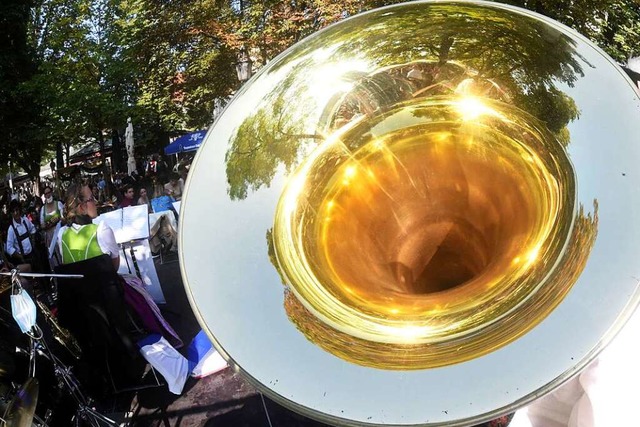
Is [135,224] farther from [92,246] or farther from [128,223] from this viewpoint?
[92,246]

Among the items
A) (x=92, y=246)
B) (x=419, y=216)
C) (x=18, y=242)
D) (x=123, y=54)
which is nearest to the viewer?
(x=419, y=216)

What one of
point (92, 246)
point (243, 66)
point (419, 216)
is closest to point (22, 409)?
point (92, 246)

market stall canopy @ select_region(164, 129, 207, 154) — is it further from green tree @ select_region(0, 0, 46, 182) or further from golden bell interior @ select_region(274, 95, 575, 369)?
golden bell interior @ select_region(274, 95, 575, 369)

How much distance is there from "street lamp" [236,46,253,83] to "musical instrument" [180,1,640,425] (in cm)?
700

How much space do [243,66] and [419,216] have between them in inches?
302

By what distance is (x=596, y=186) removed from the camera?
1475 mm

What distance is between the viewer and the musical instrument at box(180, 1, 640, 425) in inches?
51.3

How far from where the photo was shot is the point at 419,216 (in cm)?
229

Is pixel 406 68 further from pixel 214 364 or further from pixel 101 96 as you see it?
pixel 101 96

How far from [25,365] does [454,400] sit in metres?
2.72

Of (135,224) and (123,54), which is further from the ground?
(123,54)

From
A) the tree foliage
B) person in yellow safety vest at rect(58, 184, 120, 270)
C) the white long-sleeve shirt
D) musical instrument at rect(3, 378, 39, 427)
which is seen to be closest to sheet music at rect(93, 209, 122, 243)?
person in yellow safety vest at rect(58, 184, 120, 270)

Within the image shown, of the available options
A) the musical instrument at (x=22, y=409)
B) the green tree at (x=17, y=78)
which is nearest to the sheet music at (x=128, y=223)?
the musical instrument at (x=22, y=409)

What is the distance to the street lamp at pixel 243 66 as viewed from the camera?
8918mm
